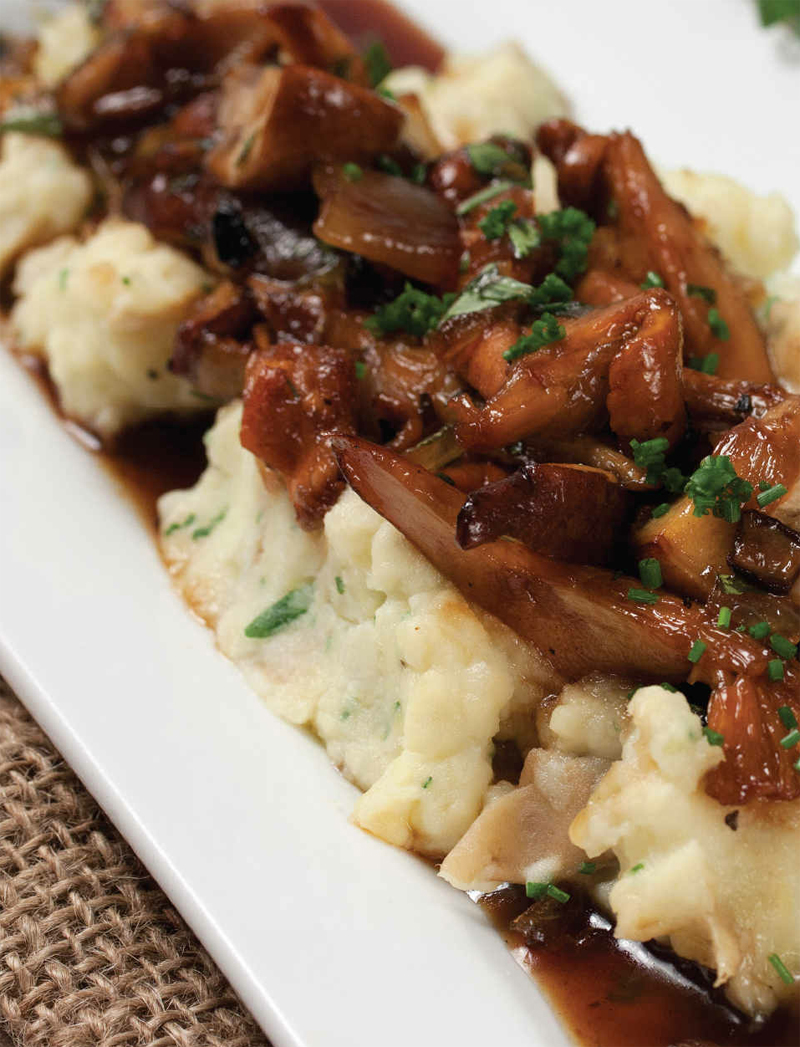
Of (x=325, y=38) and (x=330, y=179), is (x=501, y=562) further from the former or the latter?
(x=325, y=38)

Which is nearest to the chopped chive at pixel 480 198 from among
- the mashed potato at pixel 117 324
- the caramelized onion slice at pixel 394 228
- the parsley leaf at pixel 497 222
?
the caramelized onion slice at pixel 394 228

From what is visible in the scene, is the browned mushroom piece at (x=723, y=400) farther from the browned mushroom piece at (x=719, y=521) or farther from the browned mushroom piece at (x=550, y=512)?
the browned mushroom piece at (x=550, y=512)

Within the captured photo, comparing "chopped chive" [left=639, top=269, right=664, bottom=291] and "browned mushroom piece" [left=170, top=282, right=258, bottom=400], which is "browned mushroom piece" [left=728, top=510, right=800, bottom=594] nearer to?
"chopped chive" [left=639, top=269, right=664, bottom=291]

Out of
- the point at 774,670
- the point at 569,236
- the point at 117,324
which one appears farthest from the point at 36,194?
the point at 774,670

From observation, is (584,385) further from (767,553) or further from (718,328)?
(718,328)

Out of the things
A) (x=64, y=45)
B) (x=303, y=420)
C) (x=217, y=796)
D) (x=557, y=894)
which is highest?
(x=303, y=420)

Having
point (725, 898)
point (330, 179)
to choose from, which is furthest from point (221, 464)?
point (725, 898)
